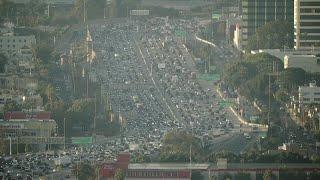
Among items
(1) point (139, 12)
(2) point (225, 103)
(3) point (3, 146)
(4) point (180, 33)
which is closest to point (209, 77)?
(2) point (225, 103)

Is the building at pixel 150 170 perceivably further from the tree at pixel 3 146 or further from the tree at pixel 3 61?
the tree at pixel 3 61

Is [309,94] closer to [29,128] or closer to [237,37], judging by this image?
[29,128]

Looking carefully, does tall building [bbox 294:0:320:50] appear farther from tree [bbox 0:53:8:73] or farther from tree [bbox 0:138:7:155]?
tree [bbox 0:138:7:155]

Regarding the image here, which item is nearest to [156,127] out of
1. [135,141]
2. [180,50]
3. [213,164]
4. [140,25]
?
[135,141]

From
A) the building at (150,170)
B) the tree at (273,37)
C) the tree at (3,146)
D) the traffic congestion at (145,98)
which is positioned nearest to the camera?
the building at (150,170)

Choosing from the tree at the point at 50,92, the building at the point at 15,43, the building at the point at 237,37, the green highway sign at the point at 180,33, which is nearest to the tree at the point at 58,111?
the tree at the point at 50,92
